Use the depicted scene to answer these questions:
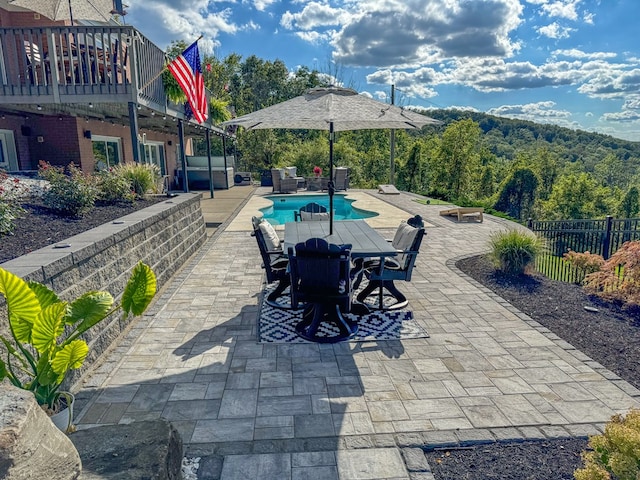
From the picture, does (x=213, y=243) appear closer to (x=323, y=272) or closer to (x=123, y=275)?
(x=123, y=275)

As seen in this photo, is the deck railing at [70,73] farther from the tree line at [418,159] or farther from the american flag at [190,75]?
the tree line at [418,159]

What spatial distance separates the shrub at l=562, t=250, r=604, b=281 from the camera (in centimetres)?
663

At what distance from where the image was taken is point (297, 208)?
54.0 ft

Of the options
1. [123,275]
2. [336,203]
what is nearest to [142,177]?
[123,275]

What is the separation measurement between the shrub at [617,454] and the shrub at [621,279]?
166 inches

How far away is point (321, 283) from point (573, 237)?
688cm

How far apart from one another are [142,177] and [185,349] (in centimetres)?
487

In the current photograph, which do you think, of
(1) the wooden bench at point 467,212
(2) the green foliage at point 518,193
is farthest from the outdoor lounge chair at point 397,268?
(2) the green foliage at point 518,193

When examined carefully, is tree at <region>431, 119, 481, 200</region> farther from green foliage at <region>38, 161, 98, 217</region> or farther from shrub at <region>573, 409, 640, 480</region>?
shrub at <region>573, 409, 640, 480</region>

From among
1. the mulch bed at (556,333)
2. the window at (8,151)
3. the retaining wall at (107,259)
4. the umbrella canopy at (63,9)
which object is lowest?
the mulch bed at (556,333)

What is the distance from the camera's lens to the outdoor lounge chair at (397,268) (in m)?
4.75

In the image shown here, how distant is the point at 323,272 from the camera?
13.2 feet

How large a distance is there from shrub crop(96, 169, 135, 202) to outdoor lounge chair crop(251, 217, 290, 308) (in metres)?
3.23

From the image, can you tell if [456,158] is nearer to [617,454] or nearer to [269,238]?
[269,238]
